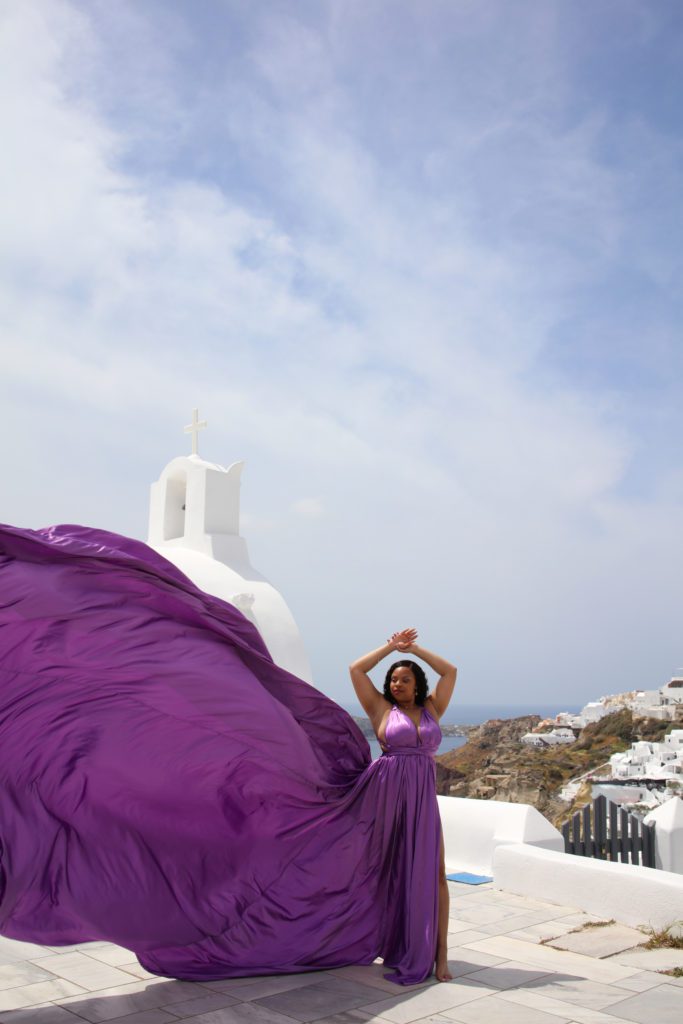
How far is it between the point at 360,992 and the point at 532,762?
134ft

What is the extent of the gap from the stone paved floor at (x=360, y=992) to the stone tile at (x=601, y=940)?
0.29 ft

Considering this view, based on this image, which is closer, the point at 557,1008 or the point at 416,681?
the point at 557,1008

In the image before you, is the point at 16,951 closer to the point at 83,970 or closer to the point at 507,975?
the point at 83,970

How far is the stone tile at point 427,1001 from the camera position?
417cm

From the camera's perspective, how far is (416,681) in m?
5.21

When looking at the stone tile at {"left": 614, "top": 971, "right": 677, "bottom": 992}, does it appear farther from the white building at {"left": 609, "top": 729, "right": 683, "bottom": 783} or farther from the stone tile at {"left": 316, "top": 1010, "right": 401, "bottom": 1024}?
the white building at {"left": 609, "top": 729, "right": 683, "bottom": 783}

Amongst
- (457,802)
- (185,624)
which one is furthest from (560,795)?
(185,624)

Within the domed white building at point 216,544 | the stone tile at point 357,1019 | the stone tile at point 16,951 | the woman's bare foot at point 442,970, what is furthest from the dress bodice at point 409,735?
the domed white building at point 216,544

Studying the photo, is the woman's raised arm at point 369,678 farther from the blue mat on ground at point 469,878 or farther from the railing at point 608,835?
the railing at point 608,835

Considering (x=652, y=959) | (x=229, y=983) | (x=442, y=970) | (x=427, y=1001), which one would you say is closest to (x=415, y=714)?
(x=442, y=970)

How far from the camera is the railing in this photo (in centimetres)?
809

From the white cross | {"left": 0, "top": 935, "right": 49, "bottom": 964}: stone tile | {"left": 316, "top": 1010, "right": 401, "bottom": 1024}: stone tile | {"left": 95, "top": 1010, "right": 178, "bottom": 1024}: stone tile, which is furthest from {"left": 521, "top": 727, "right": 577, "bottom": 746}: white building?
{"left": 95, "top": 1010, "right": 178, "bottom": 1024}: stone tile

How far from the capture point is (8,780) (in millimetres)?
4289

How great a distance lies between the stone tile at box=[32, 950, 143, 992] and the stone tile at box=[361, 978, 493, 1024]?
1483mm
